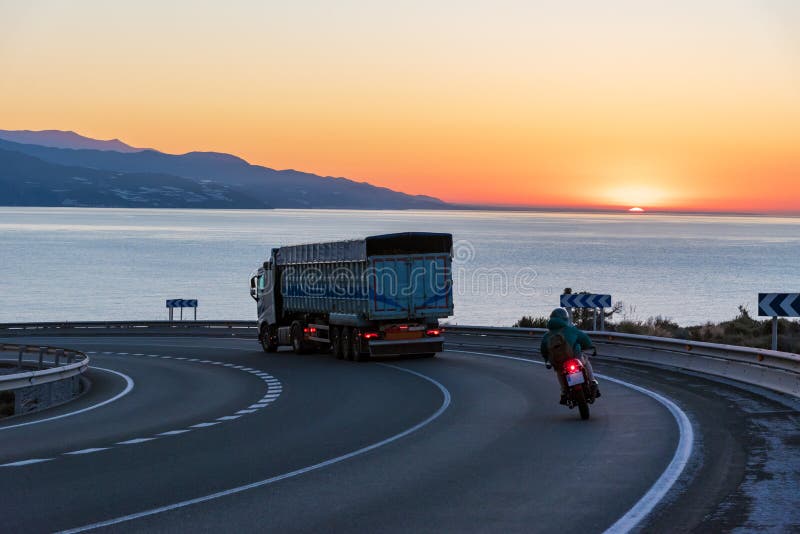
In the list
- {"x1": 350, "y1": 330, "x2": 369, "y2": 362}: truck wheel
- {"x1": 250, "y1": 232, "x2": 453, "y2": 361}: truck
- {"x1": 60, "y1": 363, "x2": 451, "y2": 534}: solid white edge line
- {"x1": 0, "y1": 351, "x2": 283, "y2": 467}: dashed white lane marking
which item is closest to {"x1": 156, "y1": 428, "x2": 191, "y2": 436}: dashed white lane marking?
{"x1": 0, "y1": 351, "x2": 283, "y2": 467}: dashed white lane marking

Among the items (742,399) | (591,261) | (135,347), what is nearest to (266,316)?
(135,347)

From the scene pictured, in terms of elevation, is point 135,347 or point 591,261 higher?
point 591,261

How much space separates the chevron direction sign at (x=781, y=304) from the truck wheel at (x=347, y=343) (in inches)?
467

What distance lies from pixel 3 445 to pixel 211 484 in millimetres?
4958

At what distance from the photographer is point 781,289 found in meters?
114

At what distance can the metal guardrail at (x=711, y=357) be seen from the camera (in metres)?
20.4

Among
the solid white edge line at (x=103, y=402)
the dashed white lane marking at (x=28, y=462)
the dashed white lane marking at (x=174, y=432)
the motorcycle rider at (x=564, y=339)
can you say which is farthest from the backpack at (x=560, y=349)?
the solid white edge line at (x=103, y=402)

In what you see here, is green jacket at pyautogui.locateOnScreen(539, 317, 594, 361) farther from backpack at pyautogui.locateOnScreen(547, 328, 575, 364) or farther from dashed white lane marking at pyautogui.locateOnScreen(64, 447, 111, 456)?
dashed white lane marking at pyautogui.locateOnScreen(64, 447, 111, 456)

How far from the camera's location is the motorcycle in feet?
54.2

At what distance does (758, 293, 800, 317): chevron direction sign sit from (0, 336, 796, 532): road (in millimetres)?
2227

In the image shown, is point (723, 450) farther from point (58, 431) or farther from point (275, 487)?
point (58, 431)

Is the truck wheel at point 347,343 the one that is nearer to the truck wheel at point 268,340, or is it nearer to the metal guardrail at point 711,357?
the metal guardrail at point 711,357

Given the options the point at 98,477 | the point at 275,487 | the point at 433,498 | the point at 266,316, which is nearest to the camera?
the point at 433,498

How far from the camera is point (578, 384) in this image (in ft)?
54.1
